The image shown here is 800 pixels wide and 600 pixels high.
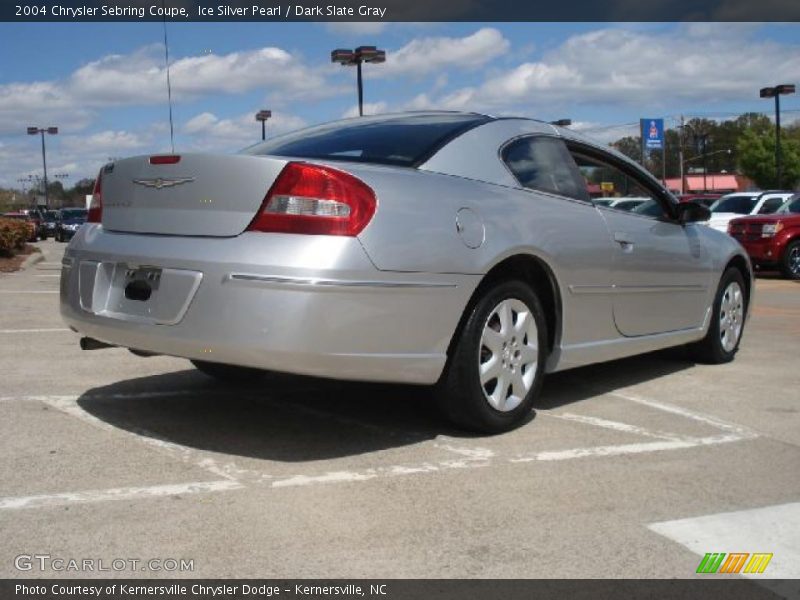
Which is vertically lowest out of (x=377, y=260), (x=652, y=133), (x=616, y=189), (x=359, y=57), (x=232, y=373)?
(x=232, y=373)

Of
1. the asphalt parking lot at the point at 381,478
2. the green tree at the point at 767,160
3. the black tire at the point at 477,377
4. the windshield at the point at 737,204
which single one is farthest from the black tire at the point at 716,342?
the green tree at the point at 767,160

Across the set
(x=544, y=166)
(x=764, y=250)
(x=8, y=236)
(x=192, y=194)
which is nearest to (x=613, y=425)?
(x=544, y=166)

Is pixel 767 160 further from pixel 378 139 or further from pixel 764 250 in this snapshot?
pixel 378 139

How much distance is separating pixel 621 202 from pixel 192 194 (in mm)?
2955

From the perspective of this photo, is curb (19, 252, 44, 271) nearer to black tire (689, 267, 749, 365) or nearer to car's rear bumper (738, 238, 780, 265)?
car's rear bumper (738, 238, 780, 265)

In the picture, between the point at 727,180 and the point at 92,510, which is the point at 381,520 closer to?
the point at 92,510

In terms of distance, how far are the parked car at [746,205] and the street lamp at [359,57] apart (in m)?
9.19

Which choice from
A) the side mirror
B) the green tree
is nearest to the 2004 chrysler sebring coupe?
the side mirror

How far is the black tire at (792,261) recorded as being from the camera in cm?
1543

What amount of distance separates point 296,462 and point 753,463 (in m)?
2.04

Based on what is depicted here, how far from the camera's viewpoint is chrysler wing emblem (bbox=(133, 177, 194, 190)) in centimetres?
388

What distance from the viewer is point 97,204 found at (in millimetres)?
4383

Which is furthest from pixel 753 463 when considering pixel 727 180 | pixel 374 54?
pixel 727 180

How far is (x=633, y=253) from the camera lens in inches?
205
